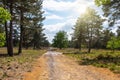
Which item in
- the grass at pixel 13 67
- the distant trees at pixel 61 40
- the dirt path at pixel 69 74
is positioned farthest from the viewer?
the distant trees at pixel 61 40

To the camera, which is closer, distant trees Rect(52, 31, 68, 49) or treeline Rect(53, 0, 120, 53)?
treeline Rect(53, 0, 120, 53)

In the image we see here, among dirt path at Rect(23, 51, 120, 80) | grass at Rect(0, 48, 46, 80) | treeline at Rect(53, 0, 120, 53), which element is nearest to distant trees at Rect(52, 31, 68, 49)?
treeline at Rect(53, 0, 120, 53)

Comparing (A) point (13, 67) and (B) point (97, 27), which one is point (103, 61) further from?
(B) point (97, 27)

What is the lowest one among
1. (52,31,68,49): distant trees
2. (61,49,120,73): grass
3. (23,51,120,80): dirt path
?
A: (23,51,120,80): dirt path

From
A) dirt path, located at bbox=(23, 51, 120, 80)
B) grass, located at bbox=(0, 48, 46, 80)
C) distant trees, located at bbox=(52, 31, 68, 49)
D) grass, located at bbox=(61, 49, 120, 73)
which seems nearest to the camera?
dirt path, located at bbox=(23, 51, 120, 80)

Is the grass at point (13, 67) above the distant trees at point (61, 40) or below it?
below

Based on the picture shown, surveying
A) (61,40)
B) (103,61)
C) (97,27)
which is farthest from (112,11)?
(61,40)

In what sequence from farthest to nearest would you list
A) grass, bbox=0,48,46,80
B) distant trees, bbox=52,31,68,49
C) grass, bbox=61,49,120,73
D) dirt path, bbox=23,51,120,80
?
distant trees, bbox=52,31,68,49
grass, bbox=61,49,120,73
grass, bbox=0,48,46,80
dirt path, bbox=23,51,120,80

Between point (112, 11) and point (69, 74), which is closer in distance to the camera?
point (69, 74)

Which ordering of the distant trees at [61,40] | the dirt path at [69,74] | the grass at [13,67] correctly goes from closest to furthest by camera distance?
1. the dirt path at [69,74]
2. the grass at [13,67]
3. the distant trees at [61,40]

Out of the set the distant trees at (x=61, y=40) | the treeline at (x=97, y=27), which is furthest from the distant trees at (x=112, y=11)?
the distant trees at (x=61, y=40)

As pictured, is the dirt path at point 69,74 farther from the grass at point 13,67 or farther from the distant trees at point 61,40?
the distant trees at point 61,40

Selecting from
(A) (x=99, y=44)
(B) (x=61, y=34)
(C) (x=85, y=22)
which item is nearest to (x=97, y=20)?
(C) (x=85, y=22)

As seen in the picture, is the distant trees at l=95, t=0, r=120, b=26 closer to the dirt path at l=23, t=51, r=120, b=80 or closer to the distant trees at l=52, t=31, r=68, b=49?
the dirt path at l=23, t=51, r=120, b=80
